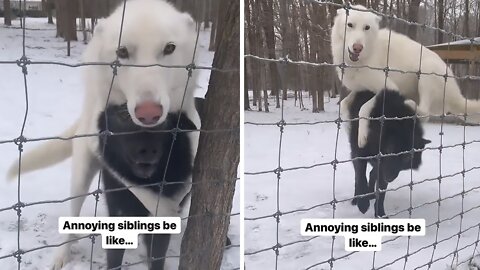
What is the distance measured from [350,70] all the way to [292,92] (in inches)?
6.4

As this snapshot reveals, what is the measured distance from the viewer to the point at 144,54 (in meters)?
0.71

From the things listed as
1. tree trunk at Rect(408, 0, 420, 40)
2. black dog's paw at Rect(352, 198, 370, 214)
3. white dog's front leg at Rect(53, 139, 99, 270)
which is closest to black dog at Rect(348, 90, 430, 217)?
black dog's paw at Rect(352, 198, 370, 214)

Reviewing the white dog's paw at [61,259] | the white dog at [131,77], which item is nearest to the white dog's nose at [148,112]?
the white dog at [131,77]

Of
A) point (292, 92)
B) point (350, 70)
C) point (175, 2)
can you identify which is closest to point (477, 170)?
point (350, 70)

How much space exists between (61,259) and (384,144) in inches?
23.7

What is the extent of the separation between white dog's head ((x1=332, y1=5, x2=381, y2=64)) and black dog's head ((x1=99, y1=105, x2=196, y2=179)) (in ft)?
0.90

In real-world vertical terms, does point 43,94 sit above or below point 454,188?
above

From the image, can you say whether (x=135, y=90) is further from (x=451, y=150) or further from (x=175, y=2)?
(x=451, y=150)

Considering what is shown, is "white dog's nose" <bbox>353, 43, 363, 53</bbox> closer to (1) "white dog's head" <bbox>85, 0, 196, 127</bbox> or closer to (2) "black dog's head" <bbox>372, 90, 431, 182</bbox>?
(2) "black dog's head" <bbox>372, 90, 431, 182</bbox>

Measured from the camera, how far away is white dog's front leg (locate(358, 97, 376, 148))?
3.11ft

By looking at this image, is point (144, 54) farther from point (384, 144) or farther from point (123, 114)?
point (384, 144)

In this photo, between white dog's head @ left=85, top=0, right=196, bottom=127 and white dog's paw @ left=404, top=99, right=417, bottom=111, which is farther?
white dog's paw @ left=404, top=99, right=417, bottom=111

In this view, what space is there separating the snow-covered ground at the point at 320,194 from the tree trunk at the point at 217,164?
6 centimetres

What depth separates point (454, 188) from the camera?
1.22m
